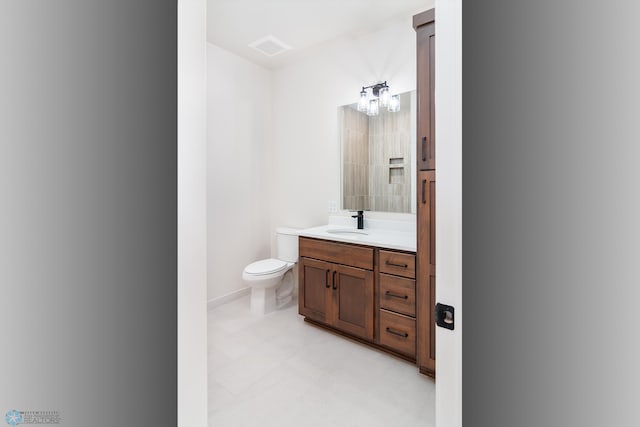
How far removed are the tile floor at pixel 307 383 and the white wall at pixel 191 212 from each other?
3.84ft

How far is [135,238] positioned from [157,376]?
0.96 feet

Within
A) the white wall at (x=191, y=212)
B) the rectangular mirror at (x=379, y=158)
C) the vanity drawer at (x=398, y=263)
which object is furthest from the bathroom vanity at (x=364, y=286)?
the white wall at (x=191, y=212)

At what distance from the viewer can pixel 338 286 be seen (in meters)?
2.48

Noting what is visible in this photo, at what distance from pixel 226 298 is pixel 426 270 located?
2.27 m

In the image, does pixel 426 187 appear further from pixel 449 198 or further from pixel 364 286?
pixel 449 198

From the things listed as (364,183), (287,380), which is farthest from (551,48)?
(364,183)

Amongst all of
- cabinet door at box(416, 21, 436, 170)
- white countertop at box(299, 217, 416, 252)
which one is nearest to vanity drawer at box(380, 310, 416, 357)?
white countertop at box(299, 217, 416, 252)

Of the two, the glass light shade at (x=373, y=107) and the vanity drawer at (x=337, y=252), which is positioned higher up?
the glass light shade at (x=373, y=107)

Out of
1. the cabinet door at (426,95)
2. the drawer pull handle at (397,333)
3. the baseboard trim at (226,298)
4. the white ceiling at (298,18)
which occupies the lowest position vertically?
the baseboard trim at (226,298)

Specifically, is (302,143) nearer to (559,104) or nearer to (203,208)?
(203,208)

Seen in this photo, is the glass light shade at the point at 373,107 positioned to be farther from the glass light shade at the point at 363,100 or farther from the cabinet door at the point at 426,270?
the cabinet door at the point at 426,270

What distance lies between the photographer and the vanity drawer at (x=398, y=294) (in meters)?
2.07

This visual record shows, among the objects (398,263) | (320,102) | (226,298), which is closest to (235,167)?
(320,102)
